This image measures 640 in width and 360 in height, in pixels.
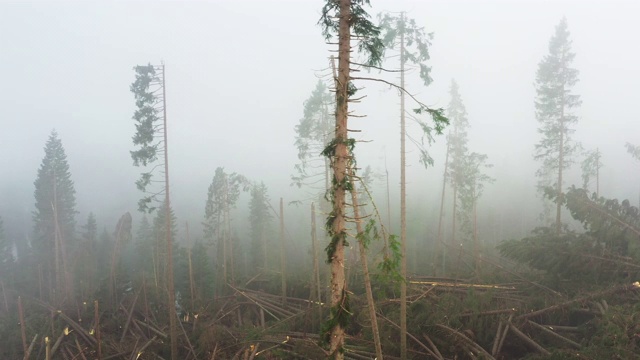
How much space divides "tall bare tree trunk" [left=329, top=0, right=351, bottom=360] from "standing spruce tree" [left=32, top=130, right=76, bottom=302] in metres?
41.8

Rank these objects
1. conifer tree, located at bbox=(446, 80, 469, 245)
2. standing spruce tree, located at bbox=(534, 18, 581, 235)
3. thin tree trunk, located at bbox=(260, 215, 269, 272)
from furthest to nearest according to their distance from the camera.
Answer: thin tree trunk, located at bbox=(260, 215, 269, 272)
conifer tree, located at bbox=(446, 80, 469, 245)
standing spruce tree, located at bbox=(534, 18, 581, 235)

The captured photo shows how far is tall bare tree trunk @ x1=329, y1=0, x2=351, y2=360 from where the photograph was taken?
6422 millimetres

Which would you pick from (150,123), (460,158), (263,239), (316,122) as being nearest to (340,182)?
(150,123)

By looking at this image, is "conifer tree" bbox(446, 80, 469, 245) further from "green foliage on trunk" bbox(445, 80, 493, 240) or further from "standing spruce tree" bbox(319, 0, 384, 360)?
"standing spruce tree" bbox(319, 0, 384, 360)

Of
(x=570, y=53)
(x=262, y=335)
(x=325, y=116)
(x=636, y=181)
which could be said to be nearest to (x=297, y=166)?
(x=325, y=116)

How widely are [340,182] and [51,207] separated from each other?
45610 mm

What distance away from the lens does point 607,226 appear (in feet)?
45.6

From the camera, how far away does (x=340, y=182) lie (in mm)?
6457

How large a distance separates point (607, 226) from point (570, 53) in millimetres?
17814

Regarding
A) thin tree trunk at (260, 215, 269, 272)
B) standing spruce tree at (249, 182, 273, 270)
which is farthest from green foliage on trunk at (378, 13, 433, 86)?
thin tree trunk at (260, 215, 269, 272)

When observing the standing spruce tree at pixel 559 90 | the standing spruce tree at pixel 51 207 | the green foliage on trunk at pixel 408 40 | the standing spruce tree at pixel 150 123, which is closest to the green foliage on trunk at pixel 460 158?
the standing spruce tree at pixel 559 90

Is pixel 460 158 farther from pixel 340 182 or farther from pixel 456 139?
pixel 340 182

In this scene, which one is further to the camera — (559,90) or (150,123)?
(559,90)

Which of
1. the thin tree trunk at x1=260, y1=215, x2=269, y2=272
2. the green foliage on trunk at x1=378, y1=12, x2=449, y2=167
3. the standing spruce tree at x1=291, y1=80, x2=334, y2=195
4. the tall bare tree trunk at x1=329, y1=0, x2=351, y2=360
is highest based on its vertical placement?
the green foliage on trunk at x1=378, y1=12, x2=449, y2=167
